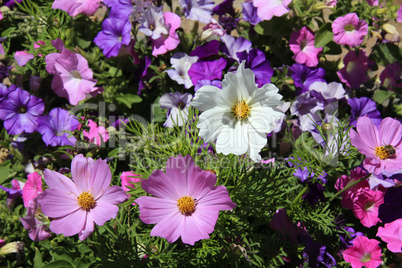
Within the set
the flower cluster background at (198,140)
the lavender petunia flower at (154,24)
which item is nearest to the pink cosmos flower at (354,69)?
the flower cluster background at (198,140)

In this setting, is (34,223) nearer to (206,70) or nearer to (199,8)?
(206,70)

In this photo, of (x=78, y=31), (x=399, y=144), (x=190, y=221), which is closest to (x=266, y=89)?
(x=190, y=221)

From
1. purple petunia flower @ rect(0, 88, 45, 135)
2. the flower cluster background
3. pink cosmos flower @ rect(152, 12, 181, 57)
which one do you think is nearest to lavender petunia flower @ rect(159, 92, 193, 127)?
the flower cluster background

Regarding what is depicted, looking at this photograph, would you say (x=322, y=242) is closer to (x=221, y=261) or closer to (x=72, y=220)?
(x=221, y=261)

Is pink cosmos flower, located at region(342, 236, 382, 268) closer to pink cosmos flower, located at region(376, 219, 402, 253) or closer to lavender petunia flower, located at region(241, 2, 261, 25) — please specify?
pink cosmos flower, located at region(376, 219, 402, 253)

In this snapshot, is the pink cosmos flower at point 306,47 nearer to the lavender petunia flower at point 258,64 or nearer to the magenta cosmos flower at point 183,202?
the lavender petunia flower at point 258,64

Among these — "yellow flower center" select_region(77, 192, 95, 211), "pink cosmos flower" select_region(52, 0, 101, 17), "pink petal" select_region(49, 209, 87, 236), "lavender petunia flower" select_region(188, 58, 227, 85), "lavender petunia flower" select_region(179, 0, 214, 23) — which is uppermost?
"lavender petunia flower" select_region(179, 0, 214, 23)
